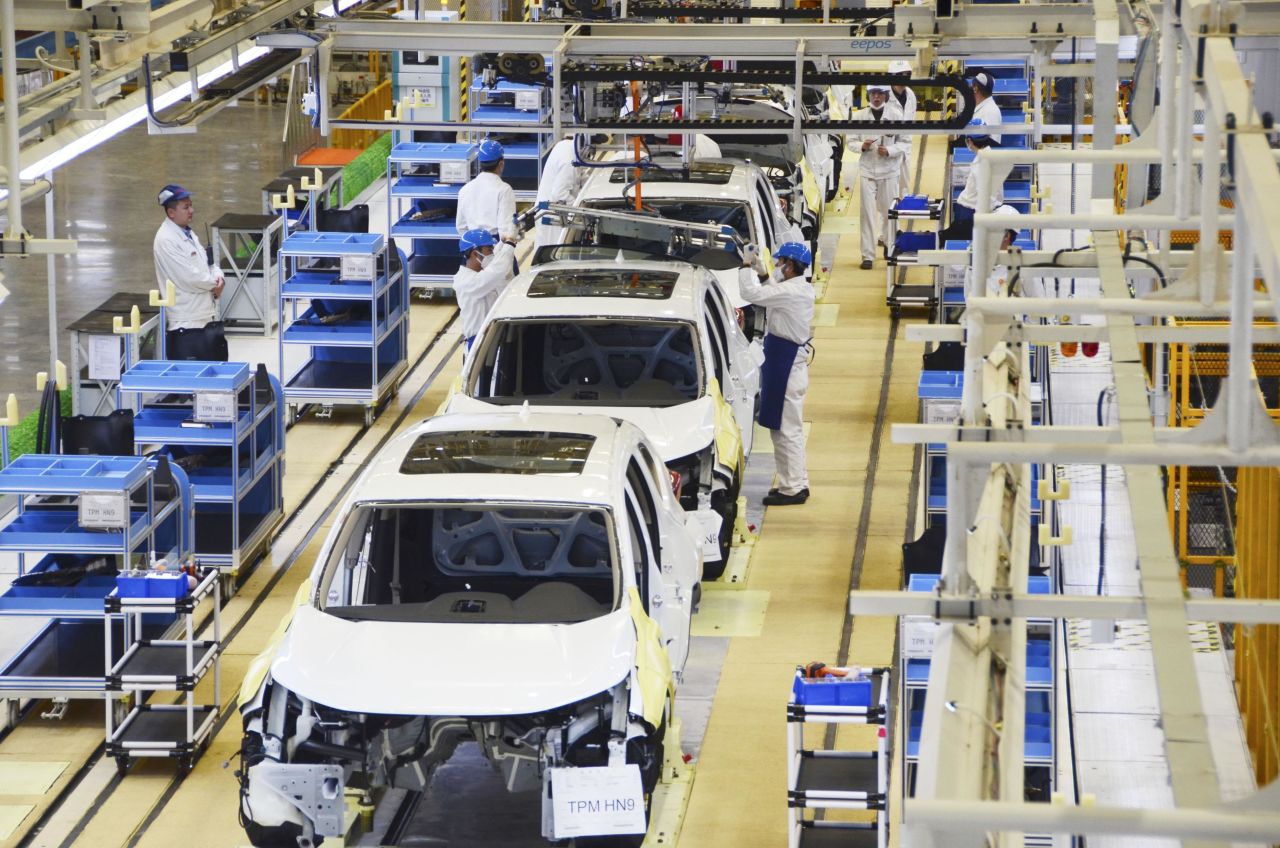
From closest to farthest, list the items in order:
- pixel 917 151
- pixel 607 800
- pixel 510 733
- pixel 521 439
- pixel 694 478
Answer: pixel 607 800 → pixel 510 733 → pixel 521 439 → pixel 694 478 → pixel 917 151

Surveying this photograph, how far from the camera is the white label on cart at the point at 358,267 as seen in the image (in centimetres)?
1292

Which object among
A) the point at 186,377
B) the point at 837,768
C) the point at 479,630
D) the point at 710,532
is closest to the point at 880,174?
the point at 710,532

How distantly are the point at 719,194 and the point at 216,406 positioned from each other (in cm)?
464

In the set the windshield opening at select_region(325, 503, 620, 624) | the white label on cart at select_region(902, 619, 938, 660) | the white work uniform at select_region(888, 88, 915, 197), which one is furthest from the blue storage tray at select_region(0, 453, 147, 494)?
the white work uniform at select_region(888, 88, 915, 197)

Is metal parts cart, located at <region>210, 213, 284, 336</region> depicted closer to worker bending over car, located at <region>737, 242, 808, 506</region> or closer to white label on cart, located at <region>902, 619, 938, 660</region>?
worker bending over car, located at <region>737, 242, 808, 506</region>

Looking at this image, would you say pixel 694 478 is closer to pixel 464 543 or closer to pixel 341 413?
pixel 464 543

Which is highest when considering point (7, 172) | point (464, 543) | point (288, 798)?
point (7, 172)

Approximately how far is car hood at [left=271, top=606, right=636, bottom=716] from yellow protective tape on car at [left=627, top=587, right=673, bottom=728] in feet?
0.24

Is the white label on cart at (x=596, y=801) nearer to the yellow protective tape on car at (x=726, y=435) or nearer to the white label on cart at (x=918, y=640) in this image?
the white label on cart at (x=918, y=640)

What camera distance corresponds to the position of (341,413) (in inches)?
544

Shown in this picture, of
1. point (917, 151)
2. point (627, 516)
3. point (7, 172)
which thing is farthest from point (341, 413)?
point (917, 151)

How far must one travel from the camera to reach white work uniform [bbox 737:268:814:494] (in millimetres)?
11273

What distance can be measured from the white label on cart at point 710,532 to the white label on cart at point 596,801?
286 cm

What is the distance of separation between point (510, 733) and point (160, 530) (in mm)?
3501
